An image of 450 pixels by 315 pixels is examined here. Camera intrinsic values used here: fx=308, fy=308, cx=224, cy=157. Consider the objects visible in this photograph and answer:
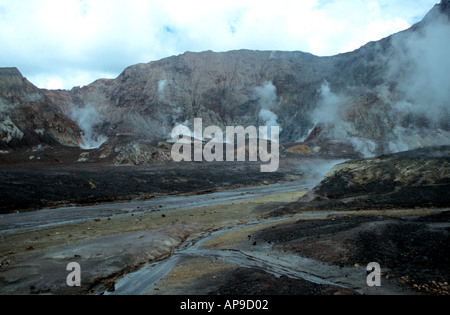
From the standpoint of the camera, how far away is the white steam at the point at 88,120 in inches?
5069

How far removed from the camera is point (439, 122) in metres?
90.4

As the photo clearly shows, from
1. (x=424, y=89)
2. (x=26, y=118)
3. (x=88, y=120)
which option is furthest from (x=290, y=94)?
(x=26, y=118)

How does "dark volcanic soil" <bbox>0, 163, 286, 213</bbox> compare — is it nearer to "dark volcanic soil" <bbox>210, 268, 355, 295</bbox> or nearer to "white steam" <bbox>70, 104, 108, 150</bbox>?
"dark volcanic soil" <bbox>210, 268, 355, 295</bbox>

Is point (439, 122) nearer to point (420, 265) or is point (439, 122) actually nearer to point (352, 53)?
point (352, 53)

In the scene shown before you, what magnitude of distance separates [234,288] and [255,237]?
8.02 m

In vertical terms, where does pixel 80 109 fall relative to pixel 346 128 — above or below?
above

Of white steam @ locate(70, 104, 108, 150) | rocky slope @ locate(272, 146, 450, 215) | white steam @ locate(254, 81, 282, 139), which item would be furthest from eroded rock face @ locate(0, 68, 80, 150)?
white steam @ locate(254, 81, 282, 139)

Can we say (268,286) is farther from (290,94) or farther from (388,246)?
(290,94)

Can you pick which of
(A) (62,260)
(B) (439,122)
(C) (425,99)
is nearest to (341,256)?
(A) (62,260)

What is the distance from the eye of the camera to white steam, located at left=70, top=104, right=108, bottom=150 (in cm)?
12875

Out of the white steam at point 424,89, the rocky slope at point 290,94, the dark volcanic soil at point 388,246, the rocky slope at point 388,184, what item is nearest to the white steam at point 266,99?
the rocky slope at point 290,94

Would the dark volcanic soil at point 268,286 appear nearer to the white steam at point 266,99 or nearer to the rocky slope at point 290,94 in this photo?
the rocky slope at point 290,94

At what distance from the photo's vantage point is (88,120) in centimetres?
13825

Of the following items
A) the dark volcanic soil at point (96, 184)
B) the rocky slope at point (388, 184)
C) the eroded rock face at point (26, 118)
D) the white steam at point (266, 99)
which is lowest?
the dark volcanic soil at point (96, 184)
